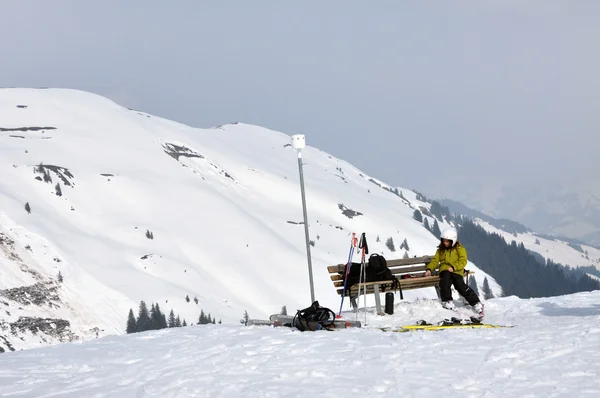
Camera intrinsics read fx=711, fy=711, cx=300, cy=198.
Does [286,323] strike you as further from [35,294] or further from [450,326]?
[35,294]

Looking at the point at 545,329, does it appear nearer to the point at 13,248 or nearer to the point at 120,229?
the point at 13,248

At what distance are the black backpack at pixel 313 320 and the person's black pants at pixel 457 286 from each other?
2854mm

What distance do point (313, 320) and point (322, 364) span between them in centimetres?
337

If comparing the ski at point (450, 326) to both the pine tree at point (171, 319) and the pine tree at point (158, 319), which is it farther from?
the pine tree at point (171, 319)

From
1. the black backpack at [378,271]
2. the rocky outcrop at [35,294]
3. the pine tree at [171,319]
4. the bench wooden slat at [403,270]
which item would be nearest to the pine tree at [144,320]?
the pine tree at [171,319]

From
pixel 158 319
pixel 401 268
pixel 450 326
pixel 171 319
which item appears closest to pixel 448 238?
pixel 450 326

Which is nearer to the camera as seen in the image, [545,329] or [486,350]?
[486,350]

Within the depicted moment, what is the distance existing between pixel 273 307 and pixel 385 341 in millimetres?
165695

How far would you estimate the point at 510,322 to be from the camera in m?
14.7

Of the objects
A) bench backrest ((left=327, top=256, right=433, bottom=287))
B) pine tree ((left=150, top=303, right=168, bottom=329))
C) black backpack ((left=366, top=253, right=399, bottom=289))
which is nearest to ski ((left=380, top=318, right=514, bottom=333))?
black backpack ((left=366, top=253, right=399, bottom=289))

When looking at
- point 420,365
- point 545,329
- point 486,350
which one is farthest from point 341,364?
point 545,329

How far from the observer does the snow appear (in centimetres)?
895

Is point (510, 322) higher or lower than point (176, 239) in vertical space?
lower

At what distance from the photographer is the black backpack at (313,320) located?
13.6m
